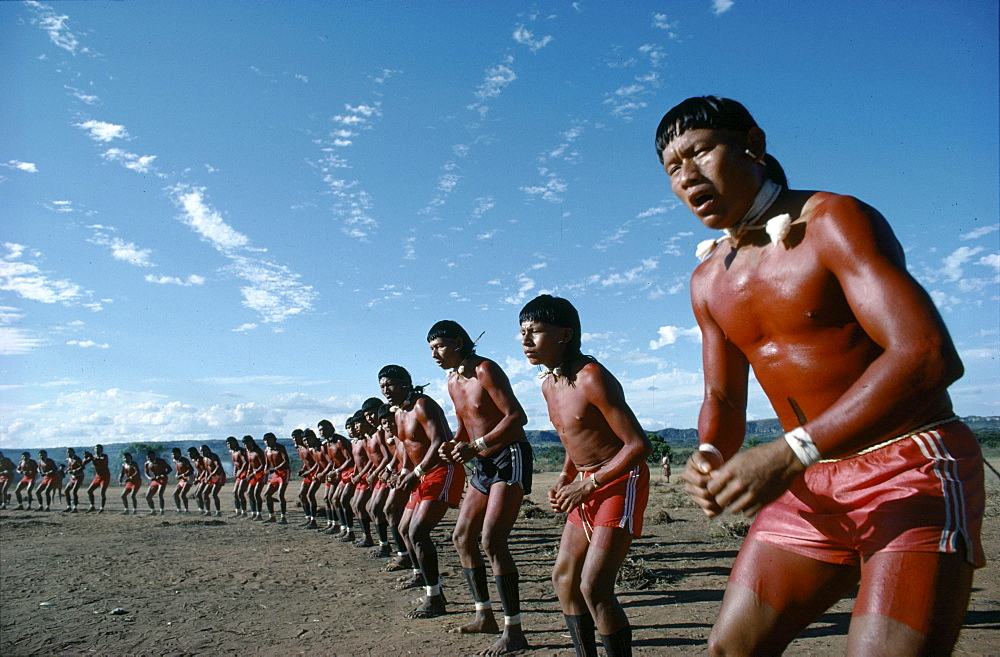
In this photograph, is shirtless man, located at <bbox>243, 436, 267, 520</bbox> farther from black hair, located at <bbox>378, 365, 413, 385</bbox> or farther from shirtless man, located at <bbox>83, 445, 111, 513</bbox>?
black hair, located at <bbox>378, 365, 413, 385</bbox>

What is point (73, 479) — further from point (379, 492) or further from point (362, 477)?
point (379, 492)

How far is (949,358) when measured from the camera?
1471 mm

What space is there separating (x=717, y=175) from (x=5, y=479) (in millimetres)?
30718

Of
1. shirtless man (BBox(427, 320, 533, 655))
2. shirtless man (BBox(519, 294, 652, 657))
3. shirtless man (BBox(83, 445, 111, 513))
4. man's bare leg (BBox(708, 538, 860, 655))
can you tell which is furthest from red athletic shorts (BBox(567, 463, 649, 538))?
shirtless man (BBox(83, 445, 111, 513))

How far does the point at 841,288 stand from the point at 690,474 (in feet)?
2.19

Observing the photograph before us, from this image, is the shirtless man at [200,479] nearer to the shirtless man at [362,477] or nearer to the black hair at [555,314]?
the shirtless man at [362,477]

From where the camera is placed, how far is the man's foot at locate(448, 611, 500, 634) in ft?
17.8

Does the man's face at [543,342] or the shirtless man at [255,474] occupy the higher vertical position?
the man's face at [543,342]

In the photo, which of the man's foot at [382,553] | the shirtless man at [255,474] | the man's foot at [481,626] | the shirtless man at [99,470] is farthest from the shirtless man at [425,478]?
the shirtless man at [99,470]

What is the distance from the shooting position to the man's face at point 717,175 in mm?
2082

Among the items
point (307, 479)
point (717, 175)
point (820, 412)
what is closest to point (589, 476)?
point (820, 412)

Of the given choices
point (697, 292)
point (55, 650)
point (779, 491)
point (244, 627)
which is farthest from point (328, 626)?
point (779, 491)

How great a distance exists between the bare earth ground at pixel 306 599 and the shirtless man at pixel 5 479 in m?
15.2

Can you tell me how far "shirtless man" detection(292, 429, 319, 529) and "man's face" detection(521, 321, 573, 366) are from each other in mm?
11906
